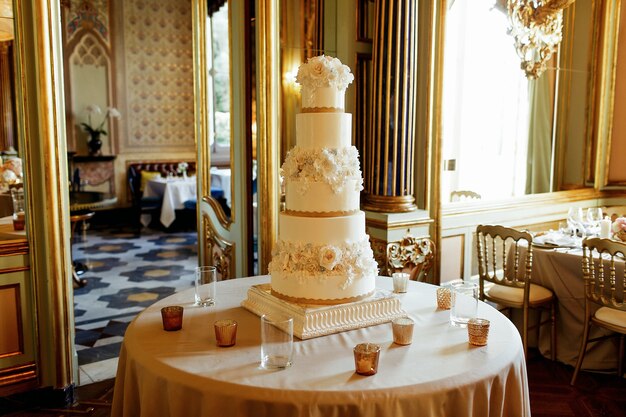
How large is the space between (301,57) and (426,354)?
9.32ft

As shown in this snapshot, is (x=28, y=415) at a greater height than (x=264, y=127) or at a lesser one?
lesser

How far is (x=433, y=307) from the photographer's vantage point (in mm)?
2180

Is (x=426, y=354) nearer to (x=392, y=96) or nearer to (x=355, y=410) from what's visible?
(x=355, y=410)

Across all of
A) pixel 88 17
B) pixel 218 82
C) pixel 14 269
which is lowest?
pixel 14 269

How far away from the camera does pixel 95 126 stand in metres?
8.93

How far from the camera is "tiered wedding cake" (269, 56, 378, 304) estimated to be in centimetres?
190

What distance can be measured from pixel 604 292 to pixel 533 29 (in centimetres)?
206

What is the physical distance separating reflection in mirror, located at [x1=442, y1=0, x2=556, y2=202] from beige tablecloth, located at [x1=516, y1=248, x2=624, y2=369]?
4.36 feet

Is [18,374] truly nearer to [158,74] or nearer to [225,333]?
[225,333]

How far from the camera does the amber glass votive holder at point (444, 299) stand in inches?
84.9

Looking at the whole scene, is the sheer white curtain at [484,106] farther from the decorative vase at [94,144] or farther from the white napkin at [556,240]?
the decorative vase at [94,144]

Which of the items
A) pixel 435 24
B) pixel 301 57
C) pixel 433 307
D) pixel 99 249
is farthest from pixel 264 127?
pixel 99 249

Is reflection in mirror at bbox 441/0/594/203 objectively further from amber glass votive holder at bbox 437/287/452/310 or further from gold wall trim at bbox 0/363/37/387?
gold wall trim at bbox 0/363/37/387

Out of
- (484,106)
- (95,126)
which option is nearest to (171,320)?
(484,106)
